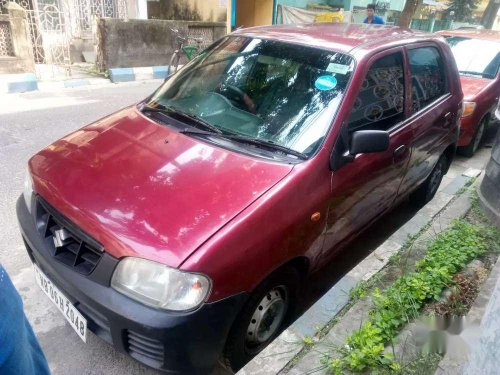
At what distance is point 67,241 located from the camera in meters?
2.01

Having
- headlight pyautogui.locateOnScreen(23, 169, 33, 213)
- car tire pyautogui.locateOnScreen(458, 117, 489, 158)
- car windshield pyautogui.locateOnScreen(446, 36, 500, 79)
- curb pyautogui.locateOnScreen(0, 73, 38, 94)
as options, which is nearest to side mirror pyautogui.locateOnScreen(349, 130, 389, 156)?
headlight pyautogui.locateOnScreen(23, 169, 33, 213)

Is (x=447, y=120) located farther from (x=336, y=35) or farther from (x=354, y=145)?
(x=354, y=145)

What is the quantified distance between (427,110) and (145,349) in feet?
9.48

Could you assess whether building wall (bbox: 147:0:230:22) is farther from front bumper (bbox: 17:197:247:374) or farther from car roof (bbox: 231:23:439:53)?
front bumper (bbox: 17:197:247:374)

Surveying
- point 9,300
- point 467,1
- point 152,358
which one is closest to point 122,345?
point 152,358

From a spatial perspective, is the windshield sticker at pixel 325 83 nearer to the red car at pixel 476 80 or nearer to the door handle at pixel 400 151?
the door handle at pixel 400 151

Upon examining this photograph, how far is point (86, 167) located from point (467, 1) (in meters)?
33.2

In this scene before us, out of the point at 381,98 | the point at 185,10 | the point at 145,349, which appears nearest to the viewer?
the point at 145,349

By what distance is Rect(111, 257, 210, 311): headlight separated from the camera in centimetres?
173

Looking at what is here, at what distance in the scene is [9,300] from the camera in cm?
92

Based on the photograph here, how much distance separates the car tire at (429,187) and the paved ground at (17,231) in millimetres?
139

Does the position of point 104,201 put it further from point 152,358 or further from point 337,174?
point 337,174

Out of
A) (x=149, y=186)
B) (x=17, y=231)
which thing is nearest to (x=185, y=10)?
(x=17, y=231)

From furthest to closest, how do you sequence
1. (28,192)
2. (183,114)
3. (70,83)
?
(70,83), (183,114), (28,192)
